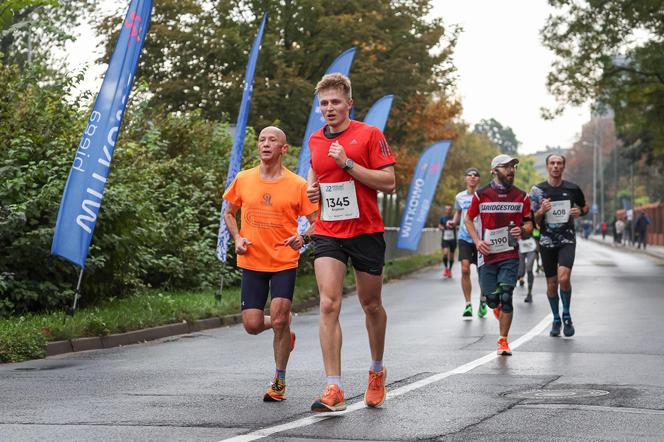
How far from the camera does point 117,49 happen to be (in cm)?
1369

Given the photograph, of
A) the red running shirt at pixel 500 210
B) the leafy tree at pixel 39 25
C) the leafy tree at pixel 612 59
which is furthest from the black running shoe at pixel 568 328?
the leafy tree at pixel 612 59

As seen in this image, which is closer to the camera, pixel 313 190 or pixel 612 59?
pixel 313 190

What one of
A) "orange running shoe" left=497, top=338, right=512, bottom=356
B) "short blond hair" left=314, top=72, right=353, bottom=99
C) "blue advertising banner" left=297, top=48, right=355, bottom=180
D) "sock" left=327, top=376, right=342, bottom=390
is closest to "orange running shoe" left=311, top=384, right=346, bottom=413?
"sock" left=327, top=376, right=342, bottom=390

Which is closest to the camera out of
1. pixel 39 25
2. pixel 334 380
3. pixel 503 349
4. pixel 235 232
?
pixel 334 380

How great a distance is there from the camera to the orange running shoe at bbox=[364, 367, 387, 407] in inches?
296

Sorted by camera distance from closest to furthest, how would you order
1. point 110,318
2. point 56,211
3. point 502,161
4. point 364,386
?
point 364,386 < point 502,161 < point 110,318 < point 56,211

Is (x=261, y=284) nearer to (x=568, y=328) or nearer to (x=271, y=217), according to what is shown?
(x=271, y=217)

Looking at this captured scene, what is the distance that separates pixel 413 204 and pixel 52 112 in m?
16.5

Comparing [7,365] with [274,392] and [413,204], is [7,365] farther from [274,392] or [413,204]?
[413,204]

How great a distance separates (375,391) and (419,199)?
24.8 m

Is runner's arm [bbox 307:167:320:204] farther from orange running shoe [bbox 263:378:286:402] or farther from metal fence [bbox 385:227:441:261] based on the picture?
metal fence [bbox 385:227:441:261]

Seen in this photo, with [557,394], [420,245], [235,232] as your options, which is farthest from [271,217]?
[420,245]

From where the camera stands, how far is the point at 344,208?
24.5 feet

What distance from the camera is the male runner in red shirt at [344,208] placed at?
7367 mm
